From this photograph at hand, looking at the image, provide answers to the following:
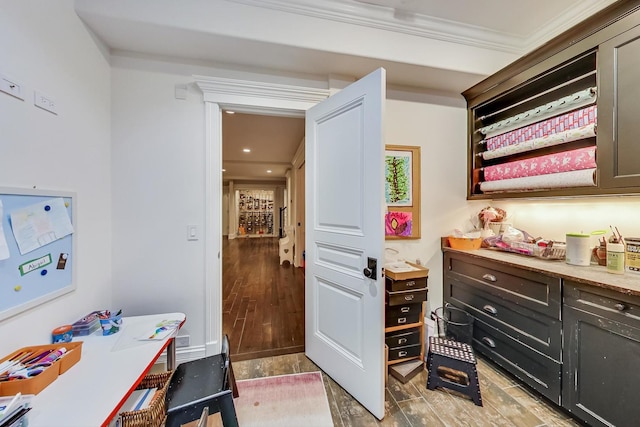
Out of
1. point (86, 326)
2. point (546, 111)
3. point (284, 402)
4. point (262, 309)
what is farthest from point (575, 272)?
point (262, 309)

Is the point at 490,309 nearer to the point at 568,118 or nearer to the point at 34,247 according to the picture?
the point at 568,118

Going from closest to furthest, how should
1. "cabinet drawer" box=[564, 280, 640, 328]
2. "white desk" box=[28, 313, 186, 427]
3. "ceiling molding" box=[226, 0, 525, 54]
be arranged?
"white desk" box=[28, 313, 186, 427]
"cabinet drawer" box=[564, 280, 640, 328]
"ceiling molding" box=[226, 0, 525, 54]

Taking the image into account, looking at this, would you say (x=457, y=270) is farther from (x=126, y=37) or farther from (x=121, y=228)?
(x=126, y=37)

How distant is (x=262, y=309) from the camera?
318 cm

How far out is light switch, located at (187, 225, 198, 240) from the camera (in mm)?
1933

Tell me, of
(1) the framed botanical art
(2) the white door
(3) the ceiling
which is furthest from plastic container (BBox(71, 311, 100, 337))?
(1) the framed botanical art

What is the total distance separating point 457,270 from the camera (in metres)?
2.25

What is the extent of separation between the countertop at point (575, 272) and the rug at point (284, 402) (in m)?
1.60

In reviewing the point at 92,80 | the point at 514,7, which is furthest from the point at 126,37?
the point at 514,7

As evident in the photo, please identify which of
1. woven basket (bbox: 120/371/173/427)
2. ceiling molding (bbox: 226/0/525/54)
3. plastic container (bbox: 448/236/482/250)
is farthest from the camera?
plastic container (bbox: 448/236/482/250)

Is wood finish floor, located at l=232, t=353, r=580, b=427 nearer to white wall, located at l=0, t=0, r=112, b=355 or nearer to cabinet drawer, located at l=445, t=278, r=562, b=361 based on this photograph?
cabinet drawer, located at l=445, t=278, r=562, b=361

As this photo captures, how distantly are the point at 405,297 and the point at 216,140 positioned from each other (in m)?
1.87

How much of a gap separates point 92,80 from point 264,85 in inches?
43.5

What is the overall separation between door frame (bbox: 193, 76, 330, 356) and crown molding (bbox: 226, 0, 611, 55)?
1.72 feet
